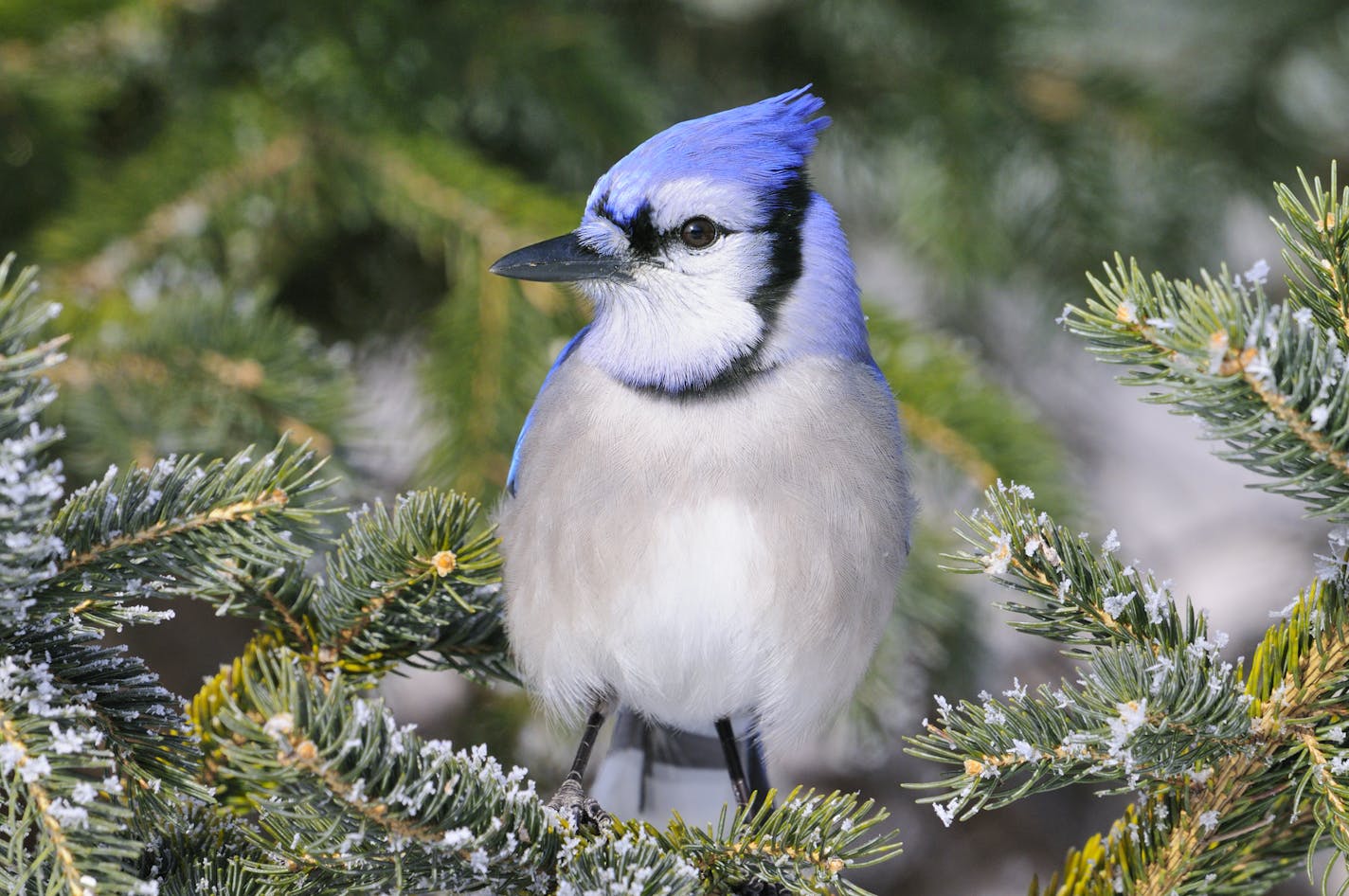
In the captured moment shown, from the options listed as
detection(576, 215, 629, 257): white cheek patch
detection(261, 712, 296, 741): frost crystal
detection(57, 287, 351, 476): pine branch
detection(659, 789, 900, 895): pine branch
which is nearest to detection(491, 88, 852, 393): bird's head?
detection(576, 215, 629, 257): white cheek patch

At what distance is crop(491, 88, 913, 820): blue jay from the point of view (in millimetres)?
1734

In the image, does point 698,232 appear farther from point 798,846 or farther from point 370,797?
point 370,797

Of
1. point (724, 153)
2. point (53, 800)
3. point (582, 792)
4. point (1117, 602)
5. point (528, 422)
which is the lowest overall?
point (582, 792)

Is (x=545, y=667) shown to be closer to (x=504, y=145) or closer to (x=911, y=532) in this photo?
(x=911, y=532)

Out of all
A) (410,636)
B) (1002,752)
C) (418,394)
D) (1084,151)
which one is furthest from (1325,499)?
(1084,151)

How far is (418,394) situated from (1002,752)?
1.37m

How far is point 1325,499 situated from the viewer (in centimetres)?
113

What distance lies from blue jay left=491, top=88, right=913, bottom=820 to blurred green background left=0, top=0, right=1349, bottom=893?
1.15 ft

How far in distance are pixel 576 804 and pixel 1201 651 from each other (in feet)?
3.14

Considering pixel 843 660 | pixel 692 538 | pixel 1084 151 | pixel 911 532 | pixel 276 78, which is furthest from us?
pixel 1084 151

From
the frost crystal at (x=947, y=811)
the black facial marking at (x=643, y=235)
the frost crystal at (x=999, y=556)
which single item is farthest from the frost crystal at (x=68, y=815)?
the black facial marking at (x=643, y=235)

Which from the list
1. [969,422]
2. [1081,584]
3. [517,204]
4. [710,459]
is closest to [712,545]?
[710,459]

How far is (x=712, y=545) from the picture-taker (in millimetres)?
1704

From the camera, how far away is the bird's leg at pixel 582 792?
1721mm
